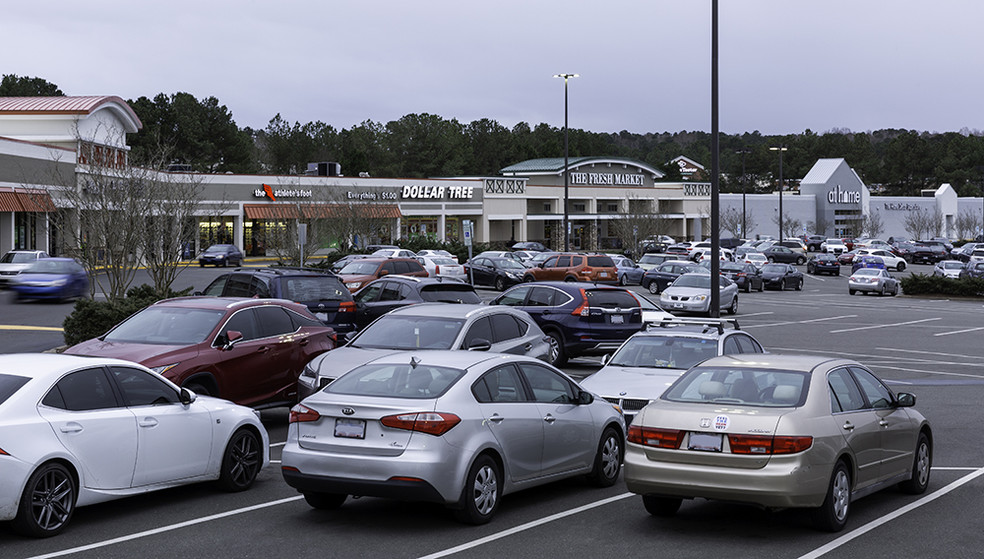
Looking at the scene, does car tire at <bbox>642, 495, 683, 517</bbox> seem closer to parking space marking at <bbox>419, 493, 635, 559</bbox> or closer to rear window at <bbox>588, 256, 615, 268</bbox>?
parking space marking at <bbox>419, 493, 635, 559</bbox>

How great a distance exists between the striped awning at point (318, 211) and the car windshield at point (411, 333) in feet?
141

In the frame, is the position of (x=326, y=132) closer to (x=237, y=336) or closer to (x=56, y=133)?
(x=56, y=133)

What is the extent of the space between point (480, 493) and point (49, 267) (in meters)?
31.5

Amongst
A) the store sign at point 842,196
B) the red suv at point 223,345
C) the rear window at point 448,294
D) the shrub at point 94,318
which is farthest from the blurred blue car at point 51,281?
Answer: the store sign at point 842,196

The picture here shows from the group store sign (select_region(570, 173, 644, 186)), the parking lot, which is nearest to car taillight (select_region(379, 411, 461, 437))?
the parking lot

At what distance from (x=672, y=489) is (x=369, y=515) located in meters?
2.81

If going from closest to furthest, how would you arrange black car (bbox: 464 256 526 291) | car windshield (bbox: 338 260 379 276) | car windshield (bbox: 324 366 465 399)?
car windshield (bbox: 324 366 465 399) < car windshield (bbox: 338 260 379 276) < black car (bbox: 464 256 526 291)

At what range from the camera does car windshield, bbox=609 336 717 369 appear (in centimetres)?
1434

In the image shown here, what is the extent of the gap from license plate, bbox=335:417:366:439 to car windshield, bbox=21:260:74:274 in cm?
3069

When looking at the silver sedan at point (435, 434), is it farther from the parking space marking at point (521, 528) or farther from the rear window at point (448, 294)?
the rear window at point (448, 294)

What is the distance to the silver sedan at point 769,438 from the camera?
344 inches

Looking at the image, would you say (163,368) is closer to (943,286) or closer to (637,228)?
(943,286)

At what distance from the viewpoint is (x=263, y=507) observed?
10.3m

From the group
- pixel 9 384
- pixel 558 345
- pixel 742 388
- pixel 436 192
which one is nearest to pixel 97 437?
pixel 9 384
